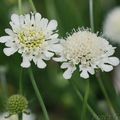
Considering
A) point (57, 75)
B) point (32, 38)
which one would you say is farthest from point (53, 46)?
point (57, 75)

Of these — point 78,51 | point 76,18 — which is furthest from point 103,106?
point 78,51

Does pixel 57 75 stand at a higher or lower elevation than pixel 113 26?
lower

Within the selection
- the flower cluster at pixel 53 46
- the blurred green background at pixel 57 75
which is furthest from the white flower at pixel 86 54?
the blurred green background at pixel 57 75

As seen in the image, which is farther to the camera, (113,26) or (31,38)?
(113,26)

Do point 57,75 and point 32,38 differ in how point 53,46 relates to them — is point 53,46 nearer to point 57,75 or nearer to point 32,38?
point 32,38

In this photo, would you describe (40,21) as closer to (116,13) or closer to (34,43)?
(34,43)

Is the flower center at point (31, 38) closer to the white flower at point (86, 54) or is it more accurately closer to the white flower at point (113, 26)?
the white flower at point (86, 54)

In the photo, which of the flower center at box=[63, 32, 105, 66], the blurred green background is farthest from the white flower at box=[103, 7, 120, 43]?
the flower center at box=[63, 32, 105, 66]
